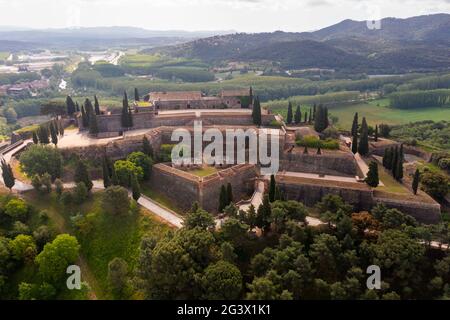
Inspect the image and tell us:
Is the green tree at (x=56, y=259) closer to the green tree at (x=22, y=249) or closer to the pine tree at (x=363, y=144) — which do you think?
the green tree at (x=22, y=249)

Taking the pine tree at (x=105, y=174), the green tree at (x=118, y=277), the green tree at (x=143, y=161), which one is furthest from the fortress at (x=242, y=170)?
the green tree at (x=118, y=277)

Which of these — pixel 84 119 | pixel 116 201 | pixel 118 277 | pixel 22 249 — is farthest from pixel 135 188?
pixel 84 119

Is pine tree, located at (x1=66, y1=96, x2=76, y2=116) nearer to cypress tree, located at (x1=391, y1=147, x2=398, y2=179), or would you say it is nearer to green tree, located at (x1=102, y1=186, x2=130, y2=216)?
green tree, located at (x1=102, y1=186, x2=130, y2=216)

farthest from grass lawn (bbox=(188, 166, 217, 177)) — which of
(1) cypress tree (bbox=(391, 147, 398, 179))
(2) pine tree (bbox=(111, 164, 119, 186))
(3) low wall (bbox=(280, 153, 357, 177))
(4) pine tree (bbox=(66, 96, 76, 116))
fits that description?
(4) pine tree (bbox=(66, 96, 76, 116))

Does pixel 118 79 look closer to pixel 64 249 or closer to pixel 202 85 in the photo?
pixel 202 85

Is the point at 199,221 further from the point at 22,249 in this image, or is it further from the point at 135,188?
the point at 22,249

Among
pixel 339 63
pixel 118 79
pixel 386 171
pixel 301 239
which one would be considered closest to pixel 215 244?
pixel 301 239
